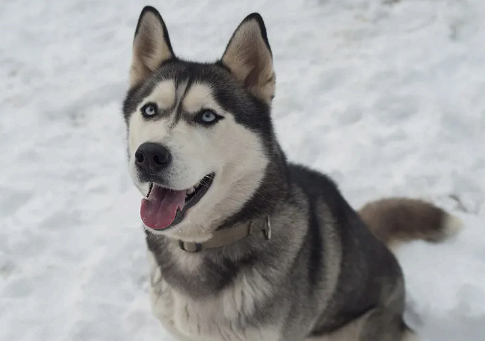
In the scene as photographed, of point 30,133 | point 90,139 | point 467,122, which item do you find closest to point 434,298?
point 467,122

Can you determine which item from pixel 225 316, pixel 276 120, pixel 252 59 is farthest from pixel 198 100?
pixel 276 120

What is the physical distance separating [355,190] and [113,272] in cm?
191

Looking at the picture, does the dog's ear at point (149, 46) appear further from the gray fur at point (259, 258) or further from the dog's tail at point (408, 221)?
the dog's tail at point (408, 221)

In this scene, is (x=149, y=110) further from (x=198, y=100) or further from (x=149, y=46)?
(x=149, y=46)

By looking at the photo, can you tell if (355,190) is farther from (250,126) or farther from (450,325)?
(250,126)

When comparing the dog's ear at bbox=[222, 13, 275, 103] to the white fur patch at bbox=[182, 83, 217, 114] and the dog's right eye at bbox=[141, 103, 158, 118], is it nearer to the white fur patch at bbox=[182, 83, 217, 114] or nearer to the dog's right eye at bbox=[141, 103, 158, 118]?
the white fur patch at bbox=[182, 83, 217, 114]

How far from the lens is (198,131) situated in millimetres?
2238

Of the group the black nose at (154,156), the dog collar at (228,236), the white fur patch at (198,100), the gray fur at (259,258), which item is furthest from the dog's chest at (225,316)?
the white fur patch at (198,100)

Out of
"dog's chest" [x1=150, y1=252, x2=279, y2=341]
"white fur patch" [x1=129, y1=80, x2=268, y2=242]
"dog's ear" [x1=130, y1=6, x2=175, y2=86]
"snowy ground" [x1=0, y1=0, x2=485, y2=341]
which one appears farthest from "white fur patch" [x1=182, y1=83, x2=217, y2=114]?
"snowy ground" [x1=0, y1=0, x2=485, y2=341]

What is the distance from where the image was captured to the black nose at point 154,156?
6.75 ft

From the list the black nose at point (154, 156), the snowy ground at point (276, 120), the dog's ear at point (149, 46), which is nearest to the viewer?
the black nose at point (154, 156)

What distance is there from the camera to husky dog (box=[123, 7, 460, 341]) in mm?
2236

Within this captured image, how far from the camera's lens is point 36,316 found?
3.32m

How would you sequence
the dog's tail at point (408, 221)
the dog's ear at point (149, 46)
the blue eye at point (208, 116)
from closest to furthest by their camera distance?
the blue eye at point (208, 116) < the dog's ear at point (149, 46) < the dog's tail at point (408, 221)
